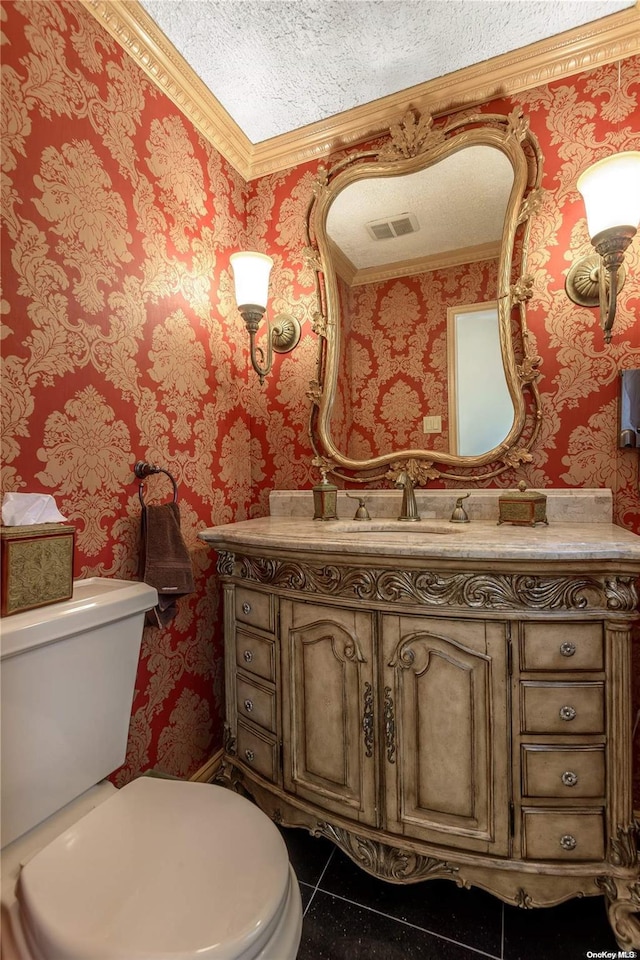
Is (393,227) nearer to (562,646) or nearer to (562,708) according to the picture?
(562,646)

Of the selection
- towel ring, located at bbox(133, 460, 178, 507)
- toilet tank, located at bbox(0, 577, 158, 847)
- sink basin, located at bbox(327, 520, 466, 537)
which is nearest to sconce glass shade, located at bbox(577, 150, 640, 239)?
sink basin, located at bbox(327, 520, 466, 537)

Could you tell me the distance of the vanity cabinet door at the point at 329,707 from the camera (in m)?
1.21

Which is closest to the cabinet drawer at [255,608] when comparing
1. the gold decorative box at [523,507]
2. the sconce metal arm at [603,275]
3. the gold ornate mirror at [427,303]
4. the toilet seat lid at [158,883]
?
the toilet seat lid at [158,883]

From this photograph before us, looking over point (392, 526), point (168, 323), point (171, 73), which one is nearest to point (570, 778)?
point (392, 526)

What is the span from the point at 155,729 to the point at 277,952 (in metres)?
0.89

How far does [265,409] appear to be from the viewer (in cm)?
202

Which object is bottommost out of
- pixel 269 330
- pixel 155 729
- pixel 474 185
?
pixel 155 729

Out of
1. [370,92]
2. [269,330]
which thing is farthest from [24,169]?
[370,92]

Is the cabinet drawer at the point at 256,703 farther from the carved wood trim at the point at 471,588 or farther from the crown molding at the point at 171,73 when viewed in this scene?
the crown molding at the point at 171,73

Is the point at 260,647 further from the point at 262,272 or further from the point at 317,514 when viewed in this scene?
the point at 262,272

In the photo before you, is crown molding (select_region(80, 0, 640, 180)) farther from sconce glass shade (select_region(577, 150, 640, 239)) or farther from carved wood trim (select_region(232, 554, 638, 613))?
carved wood trim (select_region(232, 554, 638, 613))

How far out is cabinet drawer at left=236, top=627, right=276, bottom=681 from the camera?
1.39 m

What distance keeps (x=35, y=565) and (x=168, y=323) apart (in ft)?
3.16

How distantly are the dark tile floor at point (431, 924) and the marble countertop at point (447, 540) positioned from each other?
0.99 m
